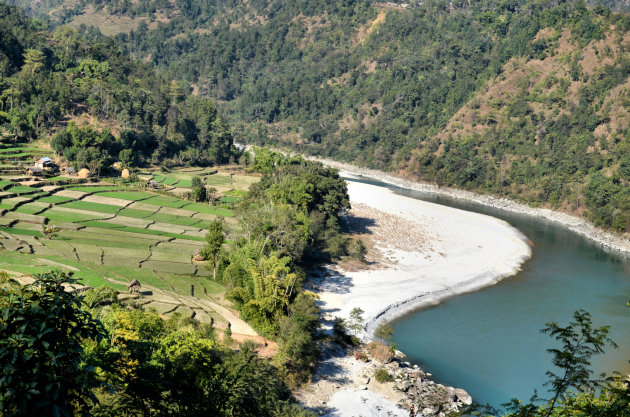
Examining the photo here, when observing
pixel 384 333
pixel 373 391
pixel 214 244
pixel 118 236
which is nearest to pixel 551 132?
pixel 384 333

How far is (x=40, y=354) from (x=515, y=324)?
45.1 metres

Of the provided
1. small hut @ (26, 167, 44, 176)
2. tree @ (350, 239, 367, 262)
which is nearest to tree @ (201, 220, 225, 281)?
tree @ (350, 239, 367, 262)

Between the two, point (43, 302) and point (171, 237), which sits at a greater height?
point (43, 302)

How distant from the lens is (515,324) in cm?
4844

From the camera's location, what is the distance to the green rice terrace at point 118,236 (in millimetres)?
41031

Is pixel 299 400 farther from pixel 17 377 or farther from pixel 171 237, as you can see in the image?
pixel 171 237

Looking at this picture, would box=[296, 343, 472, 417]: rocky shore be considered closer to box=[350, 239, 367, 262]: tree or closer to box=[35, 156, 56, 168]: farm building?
box=[350, 239, 367, 262]: tree

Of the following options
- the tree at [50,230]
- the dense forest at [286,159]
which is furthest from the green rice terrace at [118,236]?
the dense forest at [286,159]

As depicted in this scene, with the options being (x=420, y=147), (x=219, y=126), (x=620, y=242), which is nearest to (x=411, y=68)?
(x=420, y=147)

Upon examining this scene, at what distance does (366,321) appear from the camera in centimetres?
4509

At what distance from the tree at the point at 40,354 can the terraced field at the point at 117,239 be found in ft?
86.1

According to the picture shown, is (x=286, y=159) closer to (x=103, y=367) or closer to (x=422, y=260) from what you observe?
(x=422, y=260)

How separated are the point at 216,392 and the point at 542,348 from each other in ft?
116

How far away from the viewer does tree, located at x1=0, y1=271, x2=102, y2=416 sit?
10.3 metres
